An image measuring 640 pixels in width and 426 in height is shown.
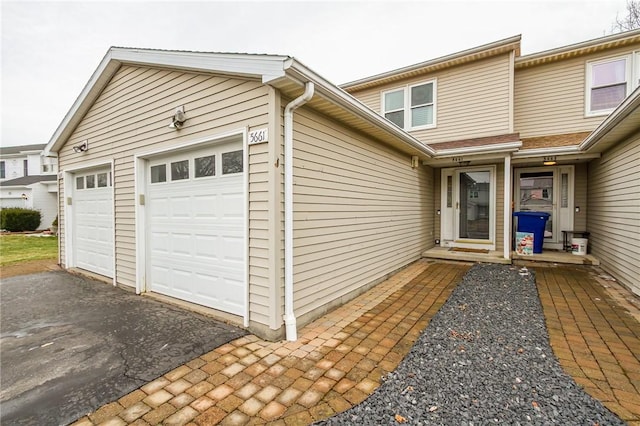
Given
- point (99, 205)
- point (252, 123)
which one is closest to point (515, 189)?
point (252, 123)

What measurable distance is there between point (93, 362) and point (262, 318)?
5.30 ft

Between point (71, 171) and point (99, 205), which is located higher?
point (71, 171)

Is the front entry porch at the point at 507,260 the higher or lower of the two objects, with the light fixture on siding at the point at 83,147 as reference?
lower

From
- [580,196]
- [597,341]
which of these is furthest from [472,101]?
[597,341]

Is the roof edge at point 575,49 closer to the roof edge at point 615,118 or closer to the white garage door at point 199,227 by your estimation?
the roof edge at point 615,118

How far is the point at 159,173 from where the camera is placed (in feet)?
15.4

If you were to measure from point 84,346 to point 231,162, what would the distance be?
259cm

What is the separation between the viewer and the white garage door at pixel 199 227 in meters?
3.63

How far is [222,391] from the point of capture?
7.41ft

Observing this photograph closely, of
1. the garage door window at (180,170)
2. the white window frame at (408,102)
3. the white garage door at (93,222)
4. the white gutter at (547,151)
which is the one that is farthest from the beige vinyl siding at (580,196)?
the white garage door at (93,222)

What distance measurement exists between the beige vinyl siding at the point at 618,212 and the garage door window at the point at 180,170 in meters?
7.04

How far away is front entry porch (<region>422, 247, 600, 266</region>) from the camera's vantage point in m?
6.58

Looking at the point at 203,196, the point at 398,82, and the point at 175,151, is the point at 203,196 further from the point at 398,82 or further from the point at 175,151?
the point at 398,82

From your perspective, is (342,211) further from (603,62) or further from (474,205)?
(603,62)
